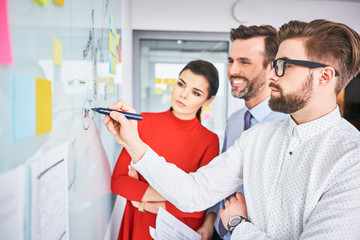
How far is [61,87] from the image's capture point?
64 centimetres

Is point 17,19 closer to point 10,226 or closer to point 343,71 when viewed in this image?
point 10,226

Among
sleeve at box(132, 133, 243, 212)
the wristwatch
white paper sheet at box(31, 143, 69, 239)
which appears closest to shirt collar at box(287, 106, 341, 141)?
sleeve at box(132, 133, 243, 212)

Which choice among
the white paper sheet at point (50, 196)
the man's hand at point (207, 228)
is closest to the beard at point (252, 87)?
the man's hand at point (207, 228)

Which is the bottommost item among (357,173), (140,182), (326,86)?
(140,182)

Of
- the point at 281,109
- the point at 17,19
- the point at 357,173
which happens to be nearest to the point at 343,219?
the point at 357,173

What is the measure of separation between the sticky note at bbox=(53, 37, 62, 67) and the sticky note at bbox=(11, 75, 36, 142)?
0.47ft

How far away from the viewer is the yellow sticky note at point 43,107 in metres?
0.50

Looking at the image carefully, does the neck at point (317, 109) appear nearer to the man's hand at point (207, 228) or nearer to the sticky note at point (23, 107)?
the man's hand at point (207, 228)

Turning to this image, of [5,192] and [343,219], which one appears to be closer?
[5,192]

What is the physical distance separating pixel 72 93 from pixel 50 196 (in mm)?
299

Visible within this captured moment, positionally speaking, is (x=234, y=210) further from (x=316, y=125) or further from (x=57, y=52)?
(x=57, y=52)

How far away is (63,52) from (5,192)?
396 millimetres

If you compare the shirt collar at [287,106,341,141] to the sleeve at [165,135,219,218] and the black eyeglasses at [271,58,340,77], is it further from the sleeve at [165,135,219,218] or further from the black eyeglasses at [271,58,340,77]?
the sleeve at [165,135,219,218]

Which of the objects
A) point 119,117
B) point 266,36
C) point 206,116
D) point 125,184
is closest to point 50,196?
point 119,117
